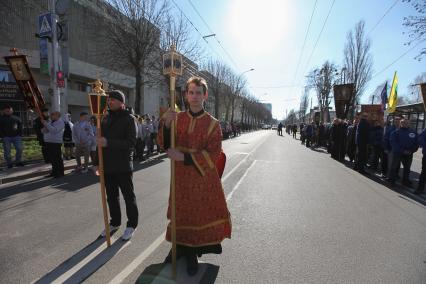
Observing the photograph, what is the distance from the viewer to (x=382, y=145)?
1071 cm

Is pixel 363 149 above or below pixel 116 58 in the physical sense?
below

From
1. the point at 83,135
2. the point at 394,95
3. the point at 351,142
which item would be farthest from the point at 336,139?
the point at 83,135

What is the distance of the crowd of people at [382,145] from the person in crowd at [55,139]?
29.4 ft

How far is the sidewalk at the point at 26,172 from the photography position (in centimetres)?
867

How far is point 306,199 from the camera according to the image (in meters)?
7.18

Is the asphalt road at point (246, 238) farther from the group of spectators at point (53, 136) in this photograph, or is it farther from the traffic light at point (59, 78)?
the traffic light at point (59, 78)

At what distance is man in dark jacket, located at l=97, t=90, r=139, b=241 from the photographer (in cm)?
430

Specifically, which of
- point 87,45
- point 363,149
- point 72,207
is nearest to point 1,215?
point 72,207

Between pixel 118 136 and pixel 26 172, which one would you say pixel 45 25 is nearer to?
pixel 26 172

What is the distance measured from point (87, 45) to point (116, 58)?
1936 centimetres

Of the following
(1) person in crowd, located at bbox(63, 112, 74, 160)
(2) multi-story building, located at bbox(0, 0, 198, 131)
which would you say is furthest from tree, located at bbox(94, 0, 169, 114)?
(1) person in crowd, located at bbox(63, 112, 74, 160)

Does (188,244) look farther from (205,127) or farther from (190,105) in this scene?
(190,105)

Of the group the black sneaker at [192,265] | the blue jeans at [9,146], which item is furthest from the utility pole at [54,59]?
the black sneaker at [192,265]

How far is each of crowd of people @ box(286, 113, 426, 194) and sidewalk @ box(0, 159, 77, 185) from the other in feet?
31.6
